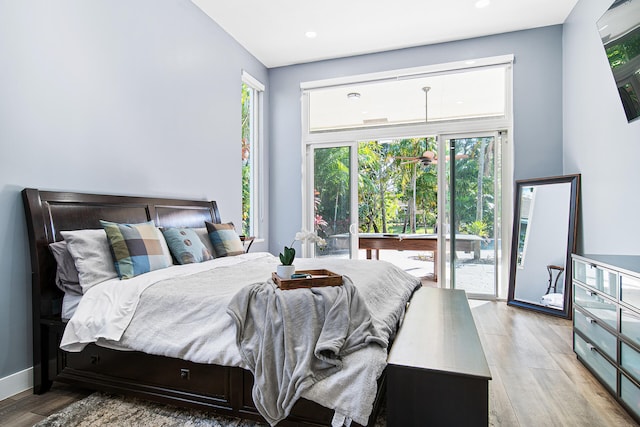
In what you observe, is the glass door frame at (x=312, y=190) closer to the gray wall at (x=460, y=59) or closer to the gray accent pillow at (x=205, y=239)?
the gray wall at (x=460, y=59)

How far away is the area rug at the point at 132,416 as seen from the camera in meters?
1.81

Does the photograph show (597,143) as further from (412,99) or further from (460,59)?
(412,99)

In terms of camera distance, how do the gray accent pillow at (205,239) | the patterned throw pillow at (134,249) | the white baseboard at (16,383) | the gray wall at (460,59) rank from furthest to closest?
1. the gray wall at (460,59)
2. the gray accent pillow at (205,239)
3. the patterned throw pillow at (134,249)
4. the white baseboard at (16,383)

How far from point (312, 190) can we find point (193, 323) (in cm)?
354

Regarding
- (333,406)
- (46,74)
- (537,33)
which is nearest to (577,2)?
(537,33)

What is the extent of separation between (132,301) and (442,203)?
12.4 feet

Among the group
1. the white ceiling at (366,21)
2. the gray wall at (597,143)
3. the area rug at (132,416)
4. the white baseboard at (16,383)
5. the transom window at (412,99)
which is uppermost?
the white ceiling at (366,21)

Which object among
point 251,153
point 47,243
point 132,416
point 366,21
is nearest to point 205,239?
point 47,243

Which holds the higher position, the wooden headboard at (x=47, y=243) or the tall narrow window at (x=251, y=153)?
the tall narrow window at (x=251, y=153)

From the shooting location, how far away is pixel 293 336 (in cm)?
161

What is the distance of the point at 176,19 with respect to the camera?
3434mm

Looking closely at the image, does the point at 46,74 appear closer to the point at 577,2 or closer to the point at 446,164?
the point at 446,164

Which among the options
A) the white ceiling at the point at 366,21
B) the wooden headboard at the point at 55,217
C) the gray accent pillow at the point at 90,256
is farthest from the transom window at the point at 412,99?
the gray accent pillow at the point at 90,256

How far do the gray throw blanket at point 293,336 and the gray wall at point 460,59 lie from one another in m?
3.43
